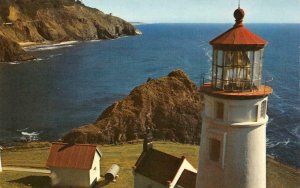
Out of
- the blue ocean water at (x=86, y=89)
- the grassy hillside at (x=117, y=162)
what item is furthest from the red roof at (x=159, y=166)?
the blue ocean water at (x=86, y=89)

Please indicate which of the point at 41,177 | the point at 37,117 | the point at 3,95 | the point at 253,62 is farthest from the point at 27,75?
the point at 253,62

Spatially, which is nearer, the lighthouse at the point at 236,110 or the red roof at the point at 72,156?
A: the lighthouse at the point at 236,110

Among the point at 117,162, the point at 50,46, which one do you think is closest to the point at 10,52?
the point at 50,46

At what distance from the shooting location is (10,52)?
103m

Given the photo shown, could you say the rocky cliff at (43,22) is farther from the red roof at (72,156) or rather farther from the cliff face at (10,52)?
the red roof at (72,156)

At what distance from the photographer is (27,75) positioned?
86.0 metres

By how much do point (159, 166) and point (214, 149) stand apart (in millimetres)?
10964

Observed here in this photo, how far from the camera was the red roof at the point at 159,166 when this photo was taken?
20.8m

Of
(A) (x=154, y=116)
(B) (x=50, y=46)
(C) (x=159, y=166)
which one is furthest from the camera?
(B) (x=50, y=46)

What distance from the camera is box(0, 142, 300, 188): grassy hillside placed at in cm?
2598

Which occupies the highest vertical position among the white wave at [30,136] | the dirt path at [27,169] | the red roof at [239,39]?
the red roof at [239,39]

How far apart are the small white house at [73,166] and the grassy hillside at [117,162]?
3.69ft

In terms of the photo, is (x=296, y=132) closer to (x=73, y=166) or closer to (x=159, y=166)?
(x=159, y=166)

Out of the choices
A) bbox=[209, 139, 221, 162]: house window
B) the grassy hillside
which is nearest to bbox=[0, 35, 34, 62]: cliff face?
the grassy hillside
